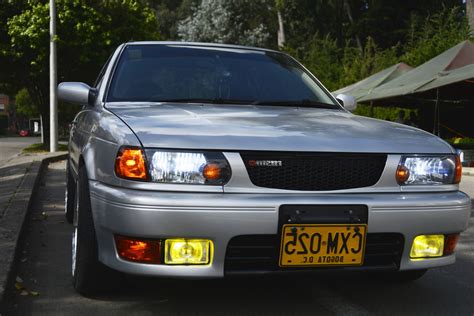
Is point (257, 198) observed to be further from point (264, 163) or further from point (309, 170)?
point (309, 170)

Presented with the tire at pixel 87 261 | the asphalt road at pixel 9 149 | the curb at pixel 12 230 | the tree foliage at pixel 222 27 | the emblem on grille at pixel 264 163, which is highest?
the tree foliage at pixel 222 27

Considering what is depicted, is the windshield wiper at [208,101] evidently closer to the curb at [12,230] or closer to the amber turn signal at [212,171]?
the amber turn signal at [212,171]

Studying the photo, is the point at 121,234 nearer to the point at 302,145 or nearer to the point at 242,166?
the point at 242,166

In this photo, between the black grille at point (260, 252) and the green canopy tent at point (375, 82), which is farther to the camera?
the green canopy tent at point (375, 82)

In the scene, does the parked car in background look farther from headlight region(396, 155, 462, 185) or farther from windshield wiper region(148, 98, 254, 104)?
windshield wiper region(148, 98, 254, 104)

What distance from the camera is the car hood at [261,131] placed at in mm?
3018

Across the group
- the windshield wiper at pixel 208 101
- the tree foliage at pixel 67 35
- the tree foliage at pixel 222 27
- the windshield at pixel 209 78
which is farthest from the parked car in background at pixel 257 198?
the tree foliage at pixel 222 27

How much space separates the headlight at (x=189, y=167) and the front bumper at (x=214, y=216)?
0.25 feet

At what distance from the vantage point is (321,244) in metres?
3.00

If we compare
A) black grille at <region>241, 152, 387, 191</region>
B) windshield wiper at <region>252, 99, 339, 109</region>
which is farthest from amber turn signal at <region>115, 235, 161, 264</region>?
windshield wiper at <region>252, 99, 339, 109</region>

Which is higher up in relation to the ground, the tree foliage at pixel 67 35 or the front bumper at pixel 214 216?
the tree foliage at pixel 67 35

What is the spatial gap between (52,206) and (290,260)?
4.66 metres

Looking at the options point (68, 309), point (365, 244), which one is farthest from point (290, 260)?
point (68, 309)

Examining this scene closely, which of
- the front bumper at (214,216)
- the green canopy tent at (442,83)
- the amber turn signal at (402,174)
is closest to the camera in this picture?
the front bumper at (214,216)
